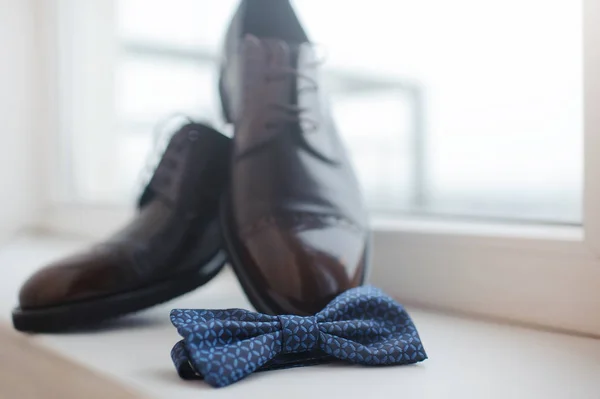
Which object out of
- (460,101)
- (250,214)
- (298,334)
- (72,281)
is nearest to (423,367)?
(298,334)

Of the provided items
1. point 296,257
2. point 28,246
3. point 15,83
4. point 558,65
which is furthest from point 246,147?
point 15,83

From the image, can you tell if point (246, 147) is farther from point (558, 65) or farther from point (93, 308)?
point (558, 65)

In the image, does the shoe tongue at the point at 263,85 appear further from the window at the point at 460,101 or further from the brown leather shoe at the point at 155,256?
the window at the point at 460,101

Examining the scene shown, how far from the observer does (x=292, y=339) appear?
436mm

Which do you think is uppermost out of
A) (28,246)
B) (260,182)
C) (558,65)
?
(558,65)

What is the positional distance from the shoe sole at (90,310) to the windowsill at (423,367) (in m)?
0.01

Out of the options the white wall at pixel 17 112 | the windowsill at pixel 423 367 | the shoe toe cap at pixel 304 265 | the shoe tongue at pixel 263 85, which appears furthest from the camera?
the white wall at pixel 17 112

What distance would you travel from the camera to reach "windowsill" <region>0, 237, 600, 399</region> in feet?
1.33

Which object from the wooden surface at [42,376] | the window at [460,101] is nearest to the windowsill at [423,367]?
the wooden surface at [42,376]

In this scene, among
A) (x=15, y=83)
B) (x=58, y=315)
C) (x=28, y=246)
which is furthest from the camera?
(x=15, y=83)

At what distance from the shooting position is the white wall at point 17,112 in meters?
1.42

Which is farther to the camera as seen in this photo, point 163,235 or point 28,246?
point 28,246

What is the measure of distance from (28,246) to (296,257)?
0.95 m

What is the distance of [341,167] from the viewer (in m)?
0.67
